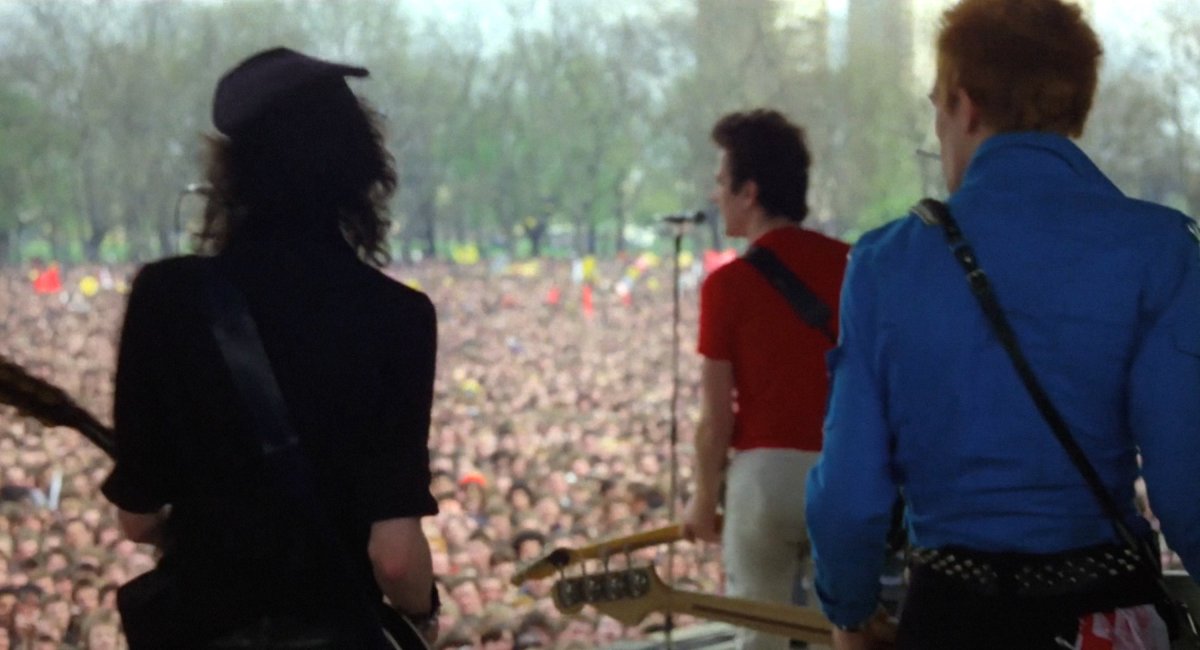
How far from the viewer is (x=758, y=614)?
122 inches

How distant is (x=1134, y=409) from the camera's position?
1763 mm

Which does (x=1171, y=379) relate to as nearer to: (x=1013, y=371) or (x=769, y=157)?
(x=1013, y=371)

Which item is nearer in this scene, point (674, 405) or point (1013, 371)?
point (1013, 371)

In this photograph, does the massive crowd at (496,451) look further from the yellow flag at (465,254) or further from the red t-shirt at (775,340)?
the red t-shirt at (775,340)

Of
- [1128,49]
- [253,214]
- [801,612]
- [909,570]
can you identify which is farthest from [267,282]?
[1128,49]

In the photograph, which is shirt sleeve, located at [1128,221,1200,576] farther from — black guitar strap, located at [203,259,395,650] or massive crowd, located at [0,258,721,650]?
massive crowd, located at [0,258,721,650]

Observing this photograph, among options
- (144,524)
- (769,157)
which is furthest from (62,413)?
(769,157)

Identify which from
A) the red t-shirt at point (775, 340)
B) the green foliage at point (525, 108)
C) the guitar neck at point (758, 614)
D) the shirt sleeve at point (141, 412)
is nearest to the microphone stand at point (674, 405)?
the green foliage at point (525, 108)

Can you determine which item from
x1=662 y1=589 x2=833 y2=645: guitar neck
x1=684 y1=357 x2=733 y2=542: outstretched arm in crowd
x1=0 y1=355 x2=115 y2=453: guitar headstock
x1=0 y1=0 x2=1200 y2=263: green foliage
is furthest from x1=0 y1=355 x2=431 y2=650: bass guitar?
x1=0 y1=0 x2=1200 y2=263: green foliage

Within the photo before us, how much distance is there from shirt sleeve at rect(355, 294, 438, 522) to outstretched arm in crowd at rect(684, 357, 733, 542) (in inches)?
60.6

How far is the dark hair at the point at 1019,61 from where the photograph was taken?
1.81 metres

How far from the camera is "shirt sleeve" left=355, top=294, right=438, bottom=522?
5.70 ft

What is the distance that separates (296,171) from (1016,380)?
76cm

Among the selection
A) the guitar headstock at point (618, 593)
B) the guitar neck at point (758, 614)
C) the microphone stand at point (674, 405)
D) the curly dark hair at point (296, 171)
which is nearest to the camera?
the curly dark hair at point (296, 171)
